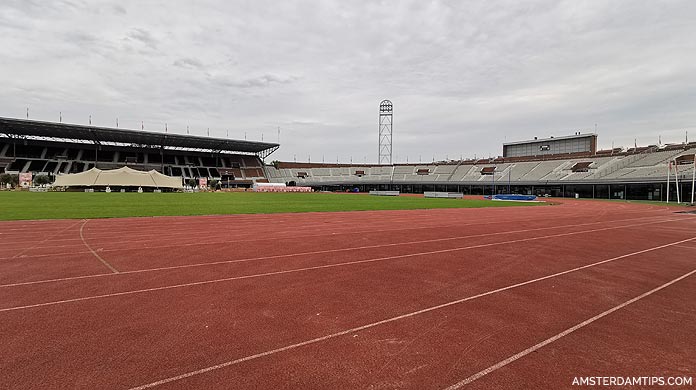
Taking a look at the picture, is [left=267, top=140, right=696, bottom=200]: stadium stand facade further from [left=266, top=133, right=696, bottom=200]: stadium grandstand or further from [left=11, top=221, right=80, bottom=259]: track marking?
[left=11, top=221, right=80, bottom=259]: track marking

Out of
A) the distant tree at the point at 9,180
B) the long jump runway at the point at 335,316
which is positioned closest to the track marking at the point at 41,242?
the long jump runway at the point at 335,316

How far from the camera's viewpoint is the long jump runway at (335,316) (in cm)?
411

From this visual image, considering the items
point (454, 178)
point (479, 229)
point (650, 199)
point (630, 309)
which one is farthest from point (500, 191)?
point (630, 309)

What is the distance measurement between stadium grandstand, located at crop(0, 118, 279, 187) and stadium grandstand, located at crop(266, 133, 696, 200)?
10.4m

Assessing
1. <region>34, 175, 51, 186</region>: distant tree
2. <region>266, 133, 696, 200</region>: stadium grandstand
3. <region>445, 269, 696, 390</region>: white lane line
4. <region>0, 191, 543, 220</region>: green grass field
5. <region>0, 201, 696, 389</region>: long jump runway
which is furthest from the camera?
<region>34, 175, 51, 186</region>: distant tree

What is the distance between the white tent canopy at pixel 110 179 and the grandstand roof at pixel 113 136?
14453 mm

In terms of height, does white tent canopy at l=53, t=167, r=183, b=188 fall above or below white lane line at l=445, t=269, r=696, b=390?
above

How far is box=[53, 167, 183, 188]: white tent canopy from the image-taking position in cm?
5772

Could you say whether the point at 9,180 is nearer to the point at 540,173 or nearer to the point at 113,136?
the point at 113,136

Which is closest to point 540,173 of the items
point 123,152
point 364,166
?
point 364,166

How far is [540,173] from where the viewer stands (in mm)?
69250

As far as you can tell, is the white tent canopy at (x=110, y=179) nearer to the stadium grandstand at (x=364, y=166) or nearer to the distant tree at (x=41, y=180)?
→ the distant tree at (x=41, y=180)

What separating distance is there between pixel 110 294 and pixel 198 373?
12.7ft

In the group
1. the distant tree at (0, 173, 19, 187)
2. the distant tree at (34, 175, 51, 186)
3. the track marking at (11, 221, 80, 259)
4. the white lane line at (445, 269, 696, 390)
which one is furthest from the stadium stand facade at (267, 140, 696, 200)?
the track marking at (11, 221, 80, 259)
